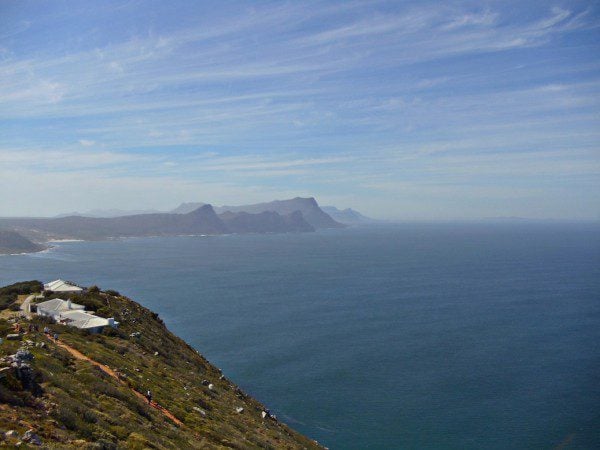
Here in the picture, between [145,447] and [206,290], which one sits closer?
[145,447]

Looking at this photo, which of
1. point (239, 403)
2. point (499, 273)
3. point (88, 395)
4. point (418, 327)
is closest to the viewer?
point (88, 395)

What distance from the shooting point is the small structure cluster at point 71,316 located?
31.4m

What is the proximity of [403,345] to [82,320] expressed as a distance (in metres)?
52.1

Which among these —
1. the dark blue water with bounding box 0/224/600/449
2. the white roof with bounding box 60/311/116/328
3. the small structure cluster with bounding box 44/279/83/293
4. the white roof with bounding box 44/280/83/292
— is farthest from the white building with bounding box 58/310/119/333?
the dark blue water with bounding box 0/224/600/449

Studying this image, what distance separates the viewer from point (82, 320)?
105ft

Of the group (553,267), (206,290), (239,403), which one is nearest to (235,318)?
(206,290)

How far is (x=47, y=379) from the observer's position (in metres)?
14.8

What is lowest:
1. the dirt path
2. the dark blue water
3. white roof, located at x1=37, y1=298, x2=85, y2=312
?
the dark blue water

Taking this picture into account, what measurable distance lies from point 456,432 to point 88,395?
39985 mm

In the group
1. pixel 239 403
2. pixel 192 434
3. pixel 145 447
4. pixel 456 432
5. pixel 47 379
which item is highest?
pixel 47 379

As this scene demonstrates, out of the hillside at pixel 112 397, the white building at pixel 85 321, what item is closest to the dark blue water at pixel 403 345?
the hillside at pixel 112 397

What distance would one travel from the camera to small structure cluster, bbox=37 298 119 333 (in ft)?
103

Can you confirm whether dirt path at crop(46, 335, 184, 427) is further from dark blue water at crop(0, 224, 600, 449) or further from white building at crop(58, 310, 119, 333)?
dark blue water at crop(0, 224, 600, 449)

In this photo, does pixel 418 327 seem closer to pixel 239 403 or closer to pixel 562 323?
pixel 562 323
